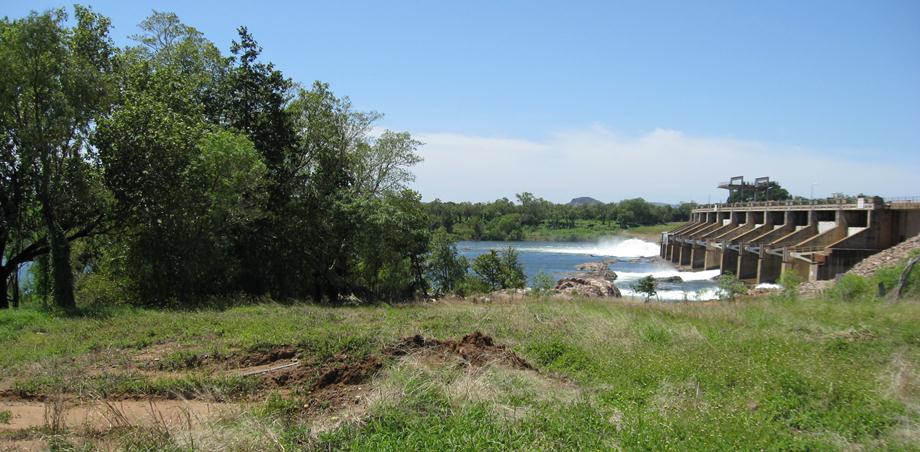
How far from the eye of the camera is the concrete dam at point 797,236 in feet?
128

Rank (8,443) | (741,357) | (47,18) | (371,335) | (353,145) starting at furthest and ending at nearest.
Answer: (353,145) → (47,18) → (371,335) → (741,357) → (8,443)

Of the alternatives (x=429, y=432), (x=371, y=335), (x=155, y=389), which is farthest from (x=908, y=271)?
(x=155, y=389)

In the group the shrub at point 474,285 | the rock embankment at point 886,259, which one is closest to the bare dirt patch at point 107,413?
the shrub at point 474,285

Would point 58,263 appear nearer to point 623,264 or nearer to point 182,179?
point 182,179

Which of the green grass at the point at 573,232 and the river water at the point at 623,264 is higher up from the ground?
the green grass at the point at 573,232

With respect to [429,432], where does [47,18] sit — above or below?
above

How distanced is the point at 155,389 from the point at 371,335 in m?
3.78

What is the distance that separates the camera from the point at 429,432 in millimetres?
5789

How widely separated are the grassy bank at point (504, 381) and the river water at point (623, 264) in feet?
91.1

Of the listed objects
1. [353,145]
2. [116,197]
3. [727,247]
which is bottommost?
[727,247]

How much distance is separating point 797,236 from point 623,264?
1041 inches

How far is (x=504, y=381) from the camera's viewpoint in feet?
24.7

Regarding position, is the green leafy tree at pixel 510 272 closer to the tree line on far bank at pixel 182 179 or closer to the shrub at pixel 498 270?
the shrub at pixel 498 270

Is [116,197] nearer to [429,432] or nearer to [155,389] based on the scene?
[155,389]
